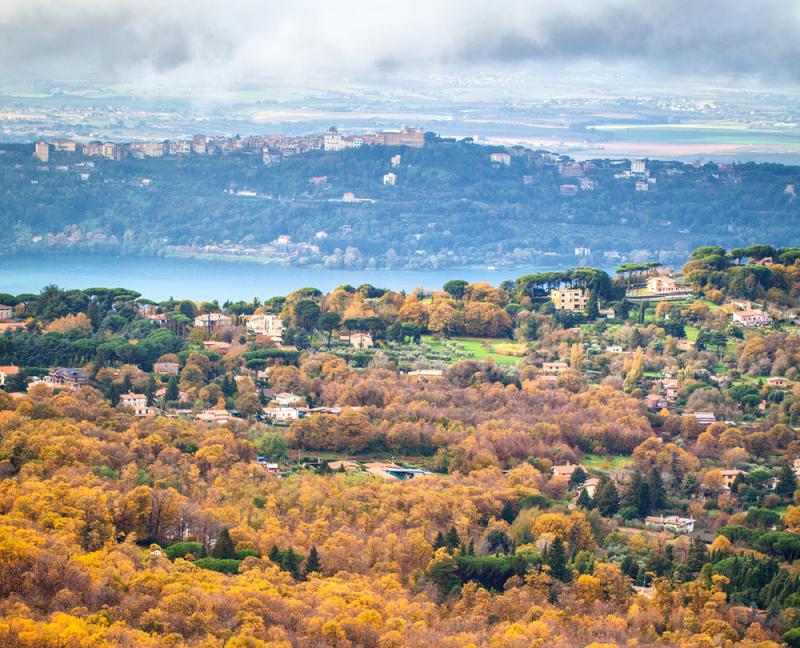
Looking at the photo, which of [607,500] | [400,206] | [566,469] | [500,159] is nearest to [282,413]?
[566,469]

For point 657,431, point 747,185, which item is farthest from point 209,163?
point 657,431

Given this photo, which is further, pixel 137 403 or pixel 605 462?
pixel 137 403

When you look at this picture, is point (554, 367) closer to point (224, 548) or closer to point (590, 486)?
point (590, 486)

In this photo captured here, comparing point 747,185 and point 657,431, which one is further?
point 747,185

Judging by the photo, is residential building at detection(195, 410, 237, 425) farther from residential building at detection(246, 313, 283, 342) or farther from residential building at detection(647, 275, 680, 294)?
residential building at detection(647, 275, 680, 294)

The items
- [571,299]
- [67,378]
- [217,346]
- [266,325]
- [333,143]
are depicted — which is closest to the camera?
[67,378]

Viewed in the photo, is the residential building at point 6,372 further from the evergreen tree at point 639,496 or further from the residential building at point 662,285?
the residential building at point 662,285

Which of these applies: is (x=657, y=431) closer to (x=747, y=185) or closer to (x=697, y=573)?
(x=697, y=573)

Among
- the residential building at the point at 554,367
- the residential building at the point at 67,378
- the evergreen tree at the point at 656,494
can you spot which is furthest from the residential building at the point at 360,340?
the evergreen tree at the point at 656,494

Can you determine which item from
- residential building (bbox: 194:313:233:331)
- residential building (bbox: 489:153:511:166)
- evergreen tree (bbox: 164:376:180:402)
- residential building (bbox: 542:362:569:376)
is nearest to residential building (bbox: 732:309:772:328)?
residential building (bbox: 542:362:569:376)
